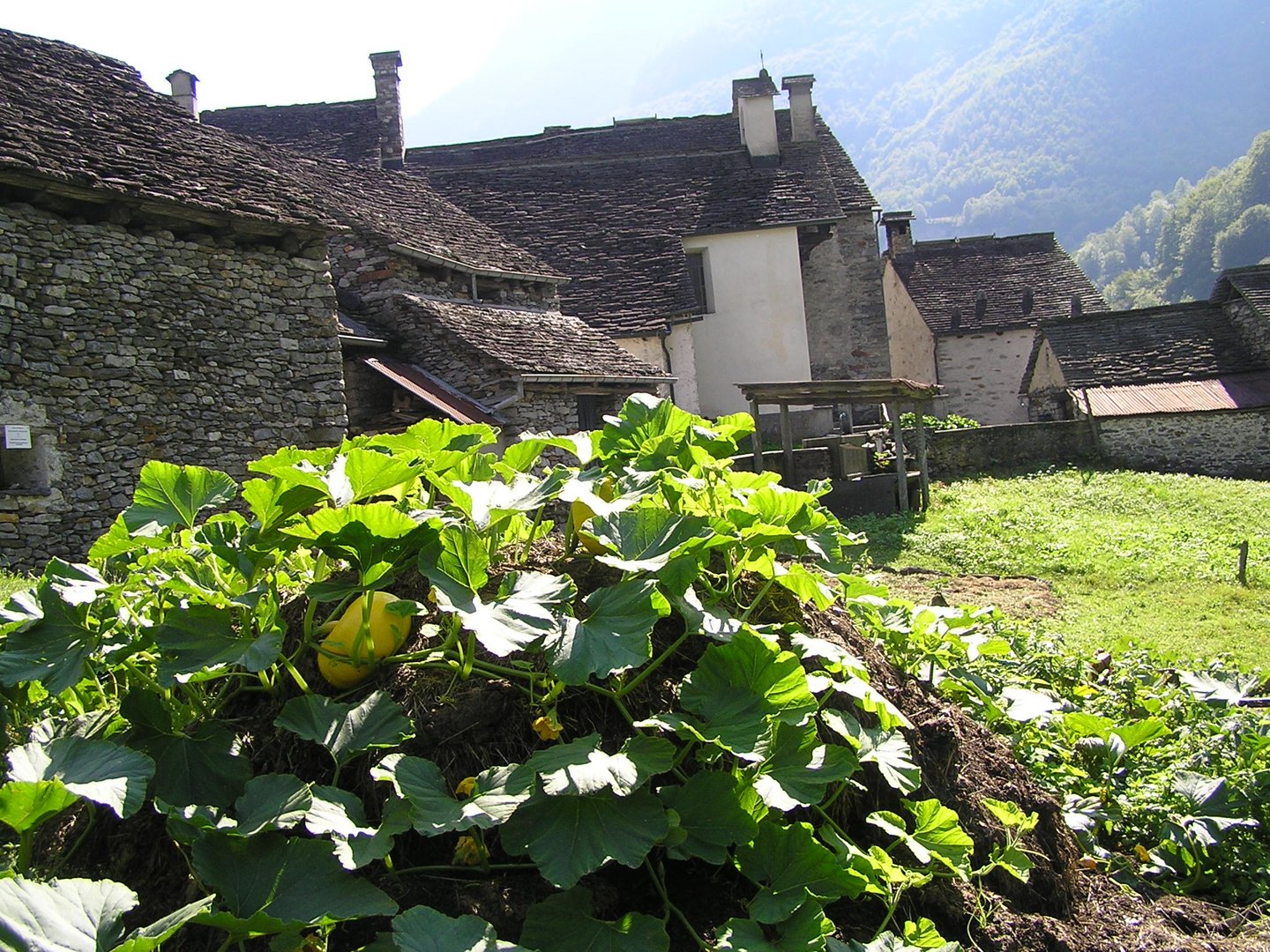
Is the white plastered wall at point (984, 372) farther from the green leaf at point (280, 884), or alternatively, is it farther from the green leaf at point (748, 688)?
the green leaf at point (280, 884)

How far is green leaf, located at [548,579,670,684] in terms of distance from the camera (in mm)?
1587

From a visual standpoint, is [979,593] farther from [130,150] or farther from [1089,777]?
[130,150]

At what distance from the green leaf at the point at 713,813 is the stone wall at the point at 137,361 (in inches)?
351

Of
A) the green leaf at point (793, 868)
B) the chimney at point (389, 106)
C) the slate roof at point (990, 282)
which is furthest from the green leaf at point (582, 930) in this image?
the slate roof at point (990, 282)

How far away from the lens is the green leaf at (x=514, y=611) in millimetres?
1551

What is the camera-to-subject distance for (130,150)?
10492 mm

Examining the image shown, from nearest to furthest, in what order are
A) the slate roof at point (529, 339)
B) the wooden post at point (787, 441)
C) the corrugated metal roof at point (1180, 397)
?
the slate roof at point (529, 339)
the wooden post at point (787, 441)
the corrugated metal roof at point (1180, 397)

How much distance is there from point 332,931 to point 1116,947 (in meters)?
1.68

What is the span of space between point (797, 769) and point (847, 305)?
27.8 m

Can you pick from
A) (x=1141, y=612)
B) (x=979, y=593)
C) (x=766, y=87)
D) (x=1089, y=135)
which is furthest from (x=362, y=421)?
(x=1089, y=135)

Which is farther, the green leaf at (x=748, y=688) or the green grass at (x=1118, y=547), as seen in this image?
the green grass at (x=1118, y=547)

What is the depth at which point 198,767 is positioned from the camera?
168cm

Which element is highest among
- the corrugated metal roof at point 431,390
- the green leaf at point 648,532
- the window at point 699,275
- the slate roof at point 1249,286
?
the window at point 699,275

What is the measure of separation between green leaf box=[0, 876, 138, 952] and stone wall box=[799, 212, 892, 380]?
1087 inches
